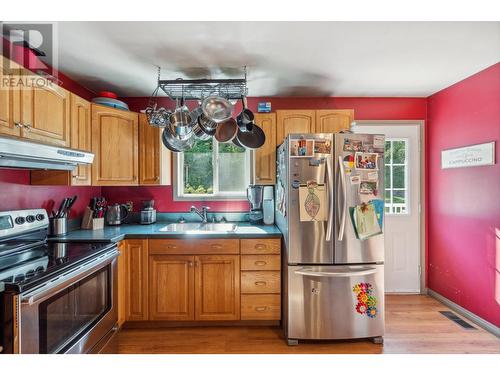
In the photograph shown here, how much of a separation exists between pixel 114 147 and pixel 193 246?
119 centimetres

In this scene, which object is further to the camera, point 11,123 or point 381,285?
point 381,285

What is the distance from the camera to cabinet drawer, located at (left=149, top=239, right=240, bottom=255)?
2.31m

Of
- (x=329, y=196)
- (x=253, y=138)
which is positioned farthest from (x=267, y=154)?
(x=329, y=196)

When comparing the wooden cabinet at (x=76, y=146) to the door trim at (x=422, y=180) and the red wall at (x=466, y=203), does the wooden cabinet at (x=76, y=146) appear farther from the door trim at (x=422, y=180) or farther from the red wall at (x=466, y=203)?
the red wall at (x=466, y=203)

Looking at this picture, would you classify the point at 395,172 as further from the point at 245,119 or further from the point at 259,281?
the point at 259,281

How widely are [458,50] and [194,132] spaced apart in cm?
220

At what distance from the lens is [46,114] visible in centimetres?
180

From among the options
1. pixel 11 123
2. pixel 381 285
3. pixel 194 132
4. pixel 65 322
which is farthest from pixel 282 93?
pixel 65 322

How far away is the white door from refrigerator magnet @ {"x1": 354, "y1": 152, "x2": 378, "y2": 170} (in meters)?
1.11

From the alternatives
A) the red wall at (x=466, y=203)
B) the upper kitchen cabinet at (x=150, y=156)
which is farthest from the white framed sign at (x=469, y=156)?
the upper kitchen cabinet at (x=150, y=156)

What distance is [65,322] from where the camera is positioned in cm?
145

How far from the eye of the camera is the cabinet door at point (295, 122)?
266cm

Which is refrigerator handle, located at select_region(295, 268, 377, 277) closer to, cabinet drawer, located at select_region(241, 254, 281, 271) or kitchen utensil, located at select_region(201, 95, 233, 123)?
cabinet drawer, located at select_region(241, 254, 281, 271)
